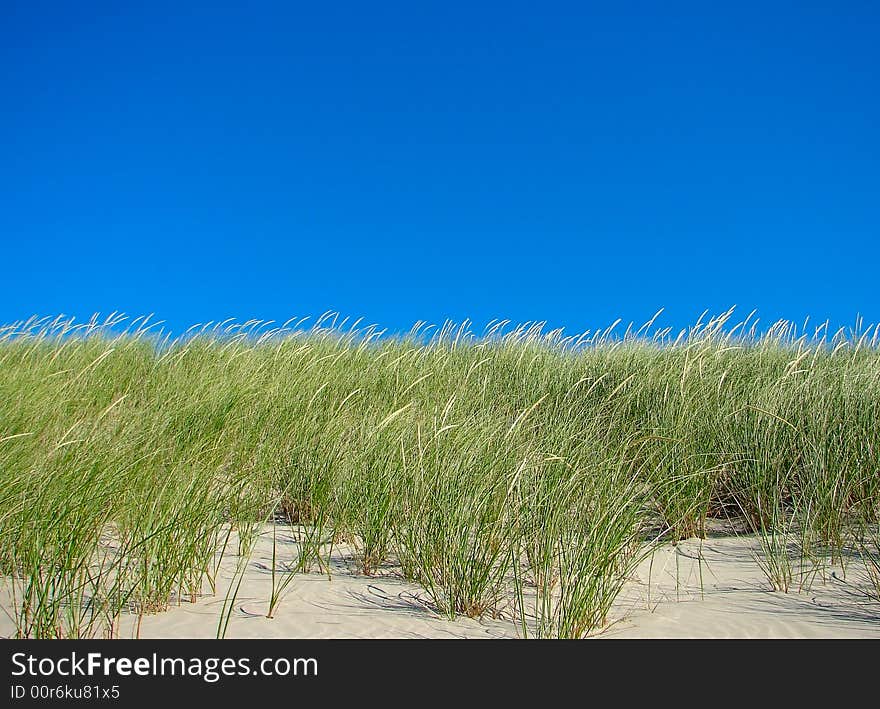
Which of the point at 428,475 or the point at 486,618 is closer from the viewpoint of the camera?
the point at 486,618

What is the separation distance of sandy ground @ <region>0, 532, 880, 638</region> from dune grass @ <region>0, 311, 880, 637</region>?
76 mm

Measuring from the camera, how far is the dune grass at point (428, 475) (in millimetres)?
2484

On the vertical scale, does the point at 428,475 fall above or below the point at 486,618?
above

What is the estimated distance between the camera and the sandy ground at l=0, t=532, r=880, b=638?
228 centimetres

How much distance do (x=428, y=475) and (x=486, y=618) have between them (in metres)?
0.96

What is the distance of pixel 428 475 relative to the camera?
330 centimetres

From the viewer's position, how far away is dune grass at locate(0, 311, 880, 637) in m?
2.48

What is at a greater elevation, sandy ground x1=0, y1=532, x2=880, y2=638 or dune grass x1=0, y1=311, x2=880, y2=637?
dune grass x1=0, y1=311, x2=880, y2=637

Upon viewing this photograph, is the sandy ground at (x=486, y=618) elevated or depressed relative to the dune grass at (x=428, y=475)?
depressed

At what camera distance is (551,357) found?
24.0ft

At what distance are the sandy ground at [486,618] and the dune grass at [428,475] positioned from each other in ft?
0.25
